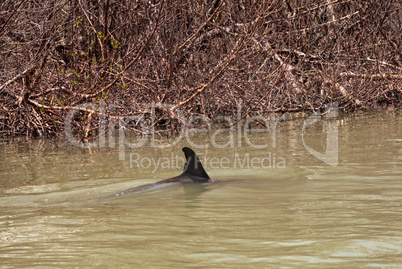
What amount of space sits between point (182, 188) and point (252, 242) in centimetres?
281

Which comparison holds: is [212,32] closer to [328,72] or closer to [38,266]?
[328,72]

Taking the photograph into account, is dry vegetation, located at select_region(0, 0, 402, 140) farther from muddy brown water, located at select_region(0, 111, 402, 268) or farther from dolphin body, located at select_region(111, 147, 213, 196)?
dolphin body, located at select_region(111, 147, 213, 196)

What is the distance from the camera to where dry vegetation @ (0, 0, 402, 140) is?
458 inches

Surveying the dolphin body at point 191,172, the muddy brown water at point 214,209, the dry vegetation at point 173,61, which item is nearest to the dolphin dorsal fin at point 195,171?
the dolphin body at point 191,172

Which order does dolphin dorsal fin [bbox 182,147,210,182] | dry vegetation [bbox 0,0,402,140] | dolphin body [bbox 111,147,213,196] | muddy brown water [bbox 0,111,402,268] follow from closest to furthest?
Answer: muddy brown water [bbox 0,111,402,268] → dolphin body [bbox 111,147,213,196] → dolphin dorsal fin [bbox 182,147,210,182] → dry vegetation [bbox 0,0,402,140]

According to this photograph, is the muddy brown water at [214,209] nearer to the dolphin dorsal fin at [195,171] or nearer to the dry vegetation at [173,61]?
the dolphin dorsal fin at [195,171]

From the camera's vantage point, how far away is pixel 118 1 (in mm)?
13492

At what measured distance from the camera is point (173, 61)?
40.4 ft

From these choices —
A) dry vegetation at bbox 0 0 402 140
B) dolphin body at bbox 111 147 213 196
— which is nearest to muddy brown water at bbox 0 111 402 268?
dolphin body at bbox 111 147 213 196

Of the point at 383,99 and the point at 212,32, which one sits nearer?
the point at 212,32

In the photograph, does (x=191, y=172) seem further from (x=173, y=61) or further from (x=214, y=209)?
(x=173, y=61)

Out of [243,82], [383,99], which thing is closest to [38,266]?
[243,82]

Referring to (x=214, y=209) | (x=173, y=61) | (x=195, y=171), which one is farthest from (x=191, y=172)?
(x=173, y=61)

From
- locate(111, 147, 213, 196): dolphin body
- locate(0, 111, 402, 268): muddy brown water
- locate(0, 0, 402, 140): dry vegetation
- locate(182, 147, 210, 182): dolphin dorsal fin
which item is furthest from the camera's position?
locate(0, 0, 402, 140): dry vegetation
